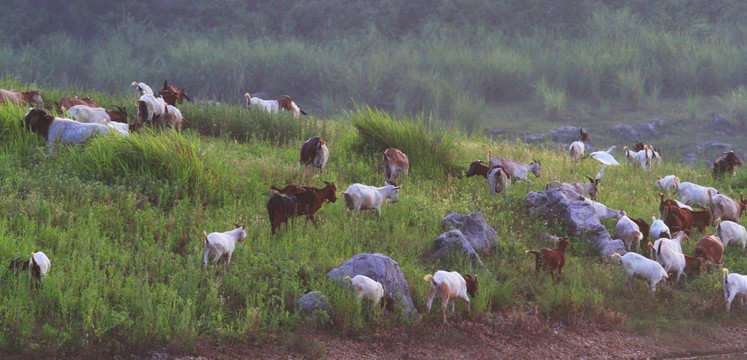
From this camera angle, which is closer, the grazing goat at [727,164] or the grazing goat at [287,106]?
the grazing goat at [727,164]

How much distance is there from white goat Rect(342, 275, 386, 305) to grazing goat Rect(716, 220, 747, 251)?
5.47m

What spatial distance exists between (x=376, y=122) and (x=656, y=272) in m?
5.69

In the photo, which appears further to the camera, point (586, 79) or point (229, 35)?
point (229, 35)

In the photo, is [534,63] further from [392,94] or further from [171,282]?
[171,282]

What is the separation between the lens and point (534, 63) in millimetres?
31812

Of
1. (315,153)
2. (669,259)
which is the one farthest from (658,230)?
(315,153)

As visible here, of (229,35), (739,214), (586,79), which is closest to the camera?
(739,214)

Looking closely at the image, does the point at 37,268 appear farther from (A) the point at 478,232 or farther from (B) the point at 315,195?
(A) the point at 478,232

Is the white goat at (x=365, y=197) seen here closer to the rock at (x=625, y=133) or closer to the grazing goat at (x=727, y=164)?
the grazing goat at (x=727, y=164)

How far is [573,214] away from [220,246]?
16.4 feet

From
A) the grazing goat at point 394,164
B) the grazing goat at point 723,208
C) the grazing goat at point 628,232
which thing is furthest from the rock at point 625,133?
the grazing goat at point 628,232

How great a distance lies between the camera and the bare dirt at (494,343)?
7156mm

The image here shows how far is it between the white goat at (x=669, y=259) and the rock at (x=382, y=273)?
3.23m

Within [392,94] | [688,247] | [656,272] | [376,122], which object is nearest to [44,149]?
[376,122]
